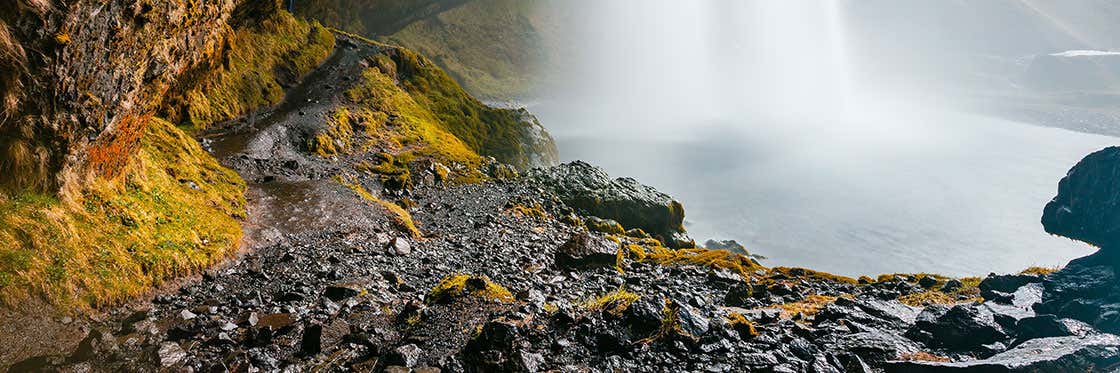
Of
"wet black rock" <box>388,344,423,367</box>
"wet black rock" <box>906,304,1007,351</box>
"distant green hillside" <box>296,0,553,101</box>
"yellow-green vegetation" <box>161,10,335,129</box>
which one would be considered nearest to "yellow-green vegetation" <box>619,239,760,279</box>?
"wet black rock" <box>906,304,1007,351</box>

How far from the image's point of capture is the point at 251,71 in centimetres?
3766

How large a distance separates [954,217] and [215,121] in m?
100

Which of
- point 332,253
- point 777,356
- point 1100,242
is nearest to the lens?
point 777,356

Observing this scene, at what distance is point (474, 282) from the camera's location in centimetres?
1315

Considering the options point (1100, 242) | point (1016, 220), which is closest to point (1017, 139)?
point (1016, 220)

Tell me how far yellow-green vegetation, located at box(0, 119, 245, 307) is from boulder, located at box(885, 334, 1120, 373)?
16.2 metres

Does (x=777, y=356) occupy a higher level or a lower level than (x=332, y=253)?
higher

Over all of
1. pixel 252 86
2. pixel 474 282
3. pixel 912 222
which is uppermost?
pixel 912 222

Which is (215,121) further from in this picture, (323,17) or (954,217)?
(323,17)

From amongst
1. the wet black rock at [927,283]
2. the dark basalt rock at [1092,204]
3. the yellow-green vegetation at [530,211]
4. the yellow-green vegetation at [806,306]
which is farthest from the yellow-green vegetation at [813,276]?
the yellow-green vegetation at [530,211]

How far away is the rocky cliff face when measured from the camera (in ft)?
30.1

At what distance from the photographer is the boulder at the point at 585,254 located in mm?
20328

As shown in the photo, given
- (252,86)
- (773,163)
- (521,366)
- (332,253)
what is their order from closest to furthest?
(521,366)
(332,253)
(252,86)
(773,163)

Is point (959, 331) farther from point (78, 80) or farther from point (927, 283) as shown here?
point (78, 80)
